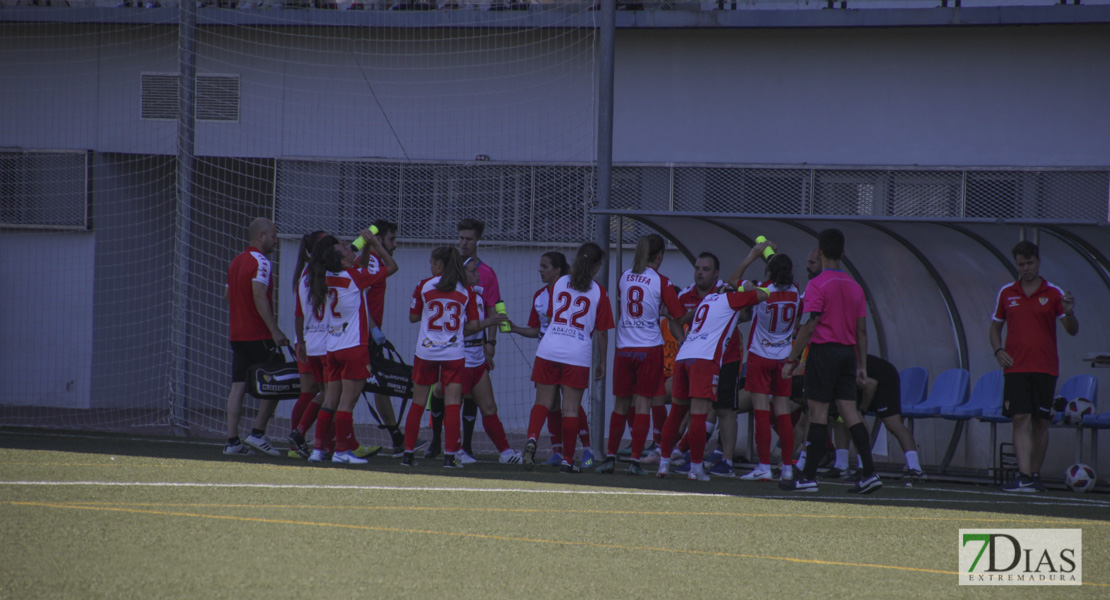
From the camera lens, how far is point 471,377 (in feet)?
30.5

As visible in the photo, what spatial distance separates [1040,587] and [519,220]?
938 cm

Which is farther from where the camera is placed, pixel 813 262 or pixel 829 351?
pixel 813 262

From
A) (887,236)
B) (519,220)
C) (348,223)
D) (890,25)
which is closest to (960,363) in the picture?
(887,236)

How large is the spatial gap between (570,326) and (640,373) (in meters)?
0.75

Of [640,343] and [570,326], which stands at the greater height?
[570,326]

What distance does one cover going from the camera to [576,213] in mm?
13242

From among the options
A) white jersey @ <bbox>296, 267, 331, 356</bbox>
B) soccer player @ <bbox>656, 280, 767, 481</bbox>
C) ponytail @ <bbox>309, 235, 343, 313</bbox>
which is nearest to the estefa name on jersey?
soccer player @ <bbox>656, 280, 767, 481</bbox>

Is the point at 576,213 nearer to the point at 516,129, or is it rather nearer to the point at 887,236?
the point at 516,129

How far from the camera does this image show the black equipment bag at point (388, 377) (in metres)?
9.43

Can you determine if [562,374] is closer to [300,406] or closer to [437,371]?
[437,371]

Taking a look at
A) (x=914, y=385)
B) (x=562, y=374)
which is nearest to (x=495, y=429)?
(x=562, y=374)

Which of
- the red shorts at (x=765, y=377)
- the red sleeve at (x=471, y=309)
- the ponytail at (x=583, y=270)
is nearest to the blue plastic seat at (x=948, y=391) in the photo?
the red shorts at (x=765, y=377)

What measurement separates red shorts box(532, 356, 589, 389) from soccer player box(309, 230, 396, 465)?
1.47 metres

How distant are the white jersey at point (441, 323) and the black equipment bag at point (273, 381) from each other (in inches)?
50.5
